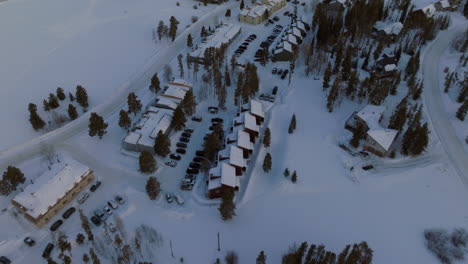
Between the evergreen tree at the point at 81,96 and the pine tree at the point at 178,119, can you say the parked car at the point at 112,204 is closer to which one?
the pine tree at the point at 178,119

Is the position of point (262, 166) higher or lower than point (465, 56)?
lower

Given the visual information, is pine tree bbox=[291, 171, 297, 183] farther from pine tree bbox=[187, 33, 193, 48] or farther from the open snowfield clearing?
pine tree bbox=[187, 33, 193, 48]

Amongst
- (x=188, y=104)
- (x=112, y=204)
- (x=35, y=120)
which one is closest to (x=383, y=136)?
(x=188, y=104)

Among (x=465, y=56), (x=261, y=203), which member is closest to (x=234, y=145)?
(x=261, y=203)

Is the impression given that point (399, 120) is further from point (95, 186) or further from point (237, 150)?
point (95, 186)

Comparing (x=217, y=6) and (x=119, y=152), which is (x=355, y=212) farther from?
(x=217, y=6)

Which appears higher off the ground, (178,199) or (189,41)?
(189,41)

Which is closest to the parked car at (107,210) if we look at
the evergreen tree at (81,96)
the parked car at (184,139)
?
the parked car at (184,139)
